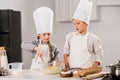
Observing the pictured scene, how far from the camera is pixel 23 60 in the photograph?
3.53 m

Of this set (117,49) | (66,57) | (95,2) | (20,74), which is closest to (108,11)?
(95,2)

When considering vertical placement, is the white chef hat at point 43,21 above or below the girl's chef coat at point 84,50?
above

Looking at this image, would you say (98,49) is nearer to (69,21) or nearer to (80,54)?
(80,54)

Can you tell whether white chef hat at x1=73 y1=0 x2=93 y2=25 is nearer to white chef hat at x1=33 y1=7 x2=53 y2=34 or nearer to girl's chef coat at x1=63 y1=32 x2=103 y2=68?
girl's chef coat at x1=63 y1=32 x2=103 y2=68

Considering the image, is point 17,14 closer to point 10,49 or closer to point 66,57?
point 10,49

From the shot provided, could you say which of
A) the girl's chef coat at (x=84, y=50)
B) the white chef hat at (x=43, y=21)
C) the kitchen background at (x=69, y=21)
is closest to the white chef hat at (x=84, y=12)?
the girl's chef coat at (x=84, y=50)

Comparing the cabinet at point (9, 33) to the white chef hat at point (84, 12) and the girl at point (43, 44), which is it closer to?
the girl at point (43, 44)

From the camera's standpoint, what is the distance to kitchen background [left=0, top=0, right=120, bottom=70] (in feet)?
10.5

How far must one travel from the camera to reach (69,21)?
3.37 meters

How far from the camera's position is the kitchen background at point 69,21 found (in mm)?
3197

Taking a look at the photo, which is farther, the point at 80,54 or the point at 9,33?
the point at 9,33

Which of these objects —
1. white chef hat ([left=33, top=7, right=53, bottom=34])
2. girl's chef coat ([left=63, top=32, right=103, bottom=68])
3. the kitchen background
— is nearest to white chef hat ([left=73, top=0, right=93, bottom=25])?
girl's chef coat ([left=63, top=32, right=103, bottom=68])

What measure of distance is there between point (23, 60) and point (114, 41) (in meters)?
1.25

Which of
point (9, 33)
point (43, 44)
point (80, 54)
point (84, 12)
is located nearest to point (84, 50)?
point (80, 54)
